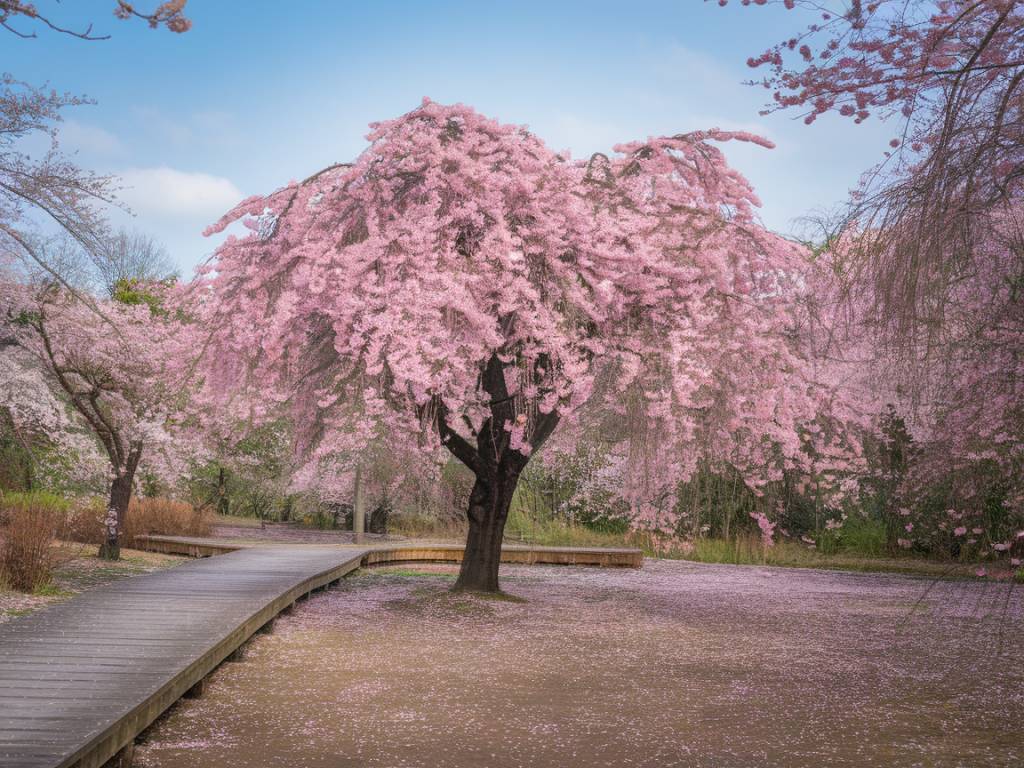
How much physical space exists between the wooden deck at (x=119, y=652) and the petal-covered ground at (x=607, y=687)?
0.34 meters

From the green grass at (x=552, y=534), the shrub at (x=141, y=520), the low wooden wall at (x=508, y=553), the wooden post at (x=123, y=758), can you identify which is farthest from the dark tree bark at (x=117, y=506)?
the wooden post at (x=123, y=758)

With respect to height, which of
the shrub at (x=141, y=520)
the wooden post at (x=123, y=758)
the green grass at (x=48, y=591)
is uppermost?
the shrub at (x=141, y=520)

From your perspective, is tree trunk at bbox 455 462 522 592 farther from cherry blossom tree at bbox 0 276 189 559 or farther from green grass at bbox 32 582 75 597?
green grass at bbox 32 582 75 597

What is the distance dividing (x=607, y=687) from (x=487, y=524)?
15.1 feet

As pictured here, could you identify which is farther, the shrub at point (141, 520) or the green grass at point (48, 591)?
the shrub at point (141, 520)

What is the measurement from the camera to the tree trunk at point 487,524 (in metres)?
11.5

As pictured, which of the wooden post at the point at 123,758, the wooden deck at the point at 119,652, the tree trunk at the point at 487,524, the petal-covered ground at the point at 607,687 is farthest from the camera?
the tree trunk at the point at 487,524

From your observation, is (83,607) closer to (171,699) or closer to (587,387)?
(171,699)

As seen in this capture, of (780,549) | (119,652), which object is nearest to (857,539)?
(780,549)

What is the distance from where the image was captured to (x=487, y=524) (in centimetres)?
1171

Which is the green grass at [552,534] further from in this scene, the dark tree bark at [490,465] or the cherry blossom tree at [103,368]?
the dark tree bark at [490,465]

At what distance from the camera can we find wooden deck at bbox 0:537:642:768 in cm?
461

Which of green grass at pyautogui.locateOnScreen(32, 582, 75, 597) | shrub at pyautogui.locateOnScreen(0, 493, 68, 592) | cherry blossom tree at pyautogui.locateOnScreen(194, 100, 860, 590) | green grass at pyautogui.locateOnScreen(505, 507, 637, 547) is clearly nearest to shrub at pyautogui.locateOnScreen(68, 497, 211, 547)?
green grass at pyautogui.locateOnScreen(32, 582, 75, 597)

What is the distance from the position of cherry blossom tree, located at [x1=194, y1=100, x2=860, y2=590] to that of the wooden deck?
1.96 m
